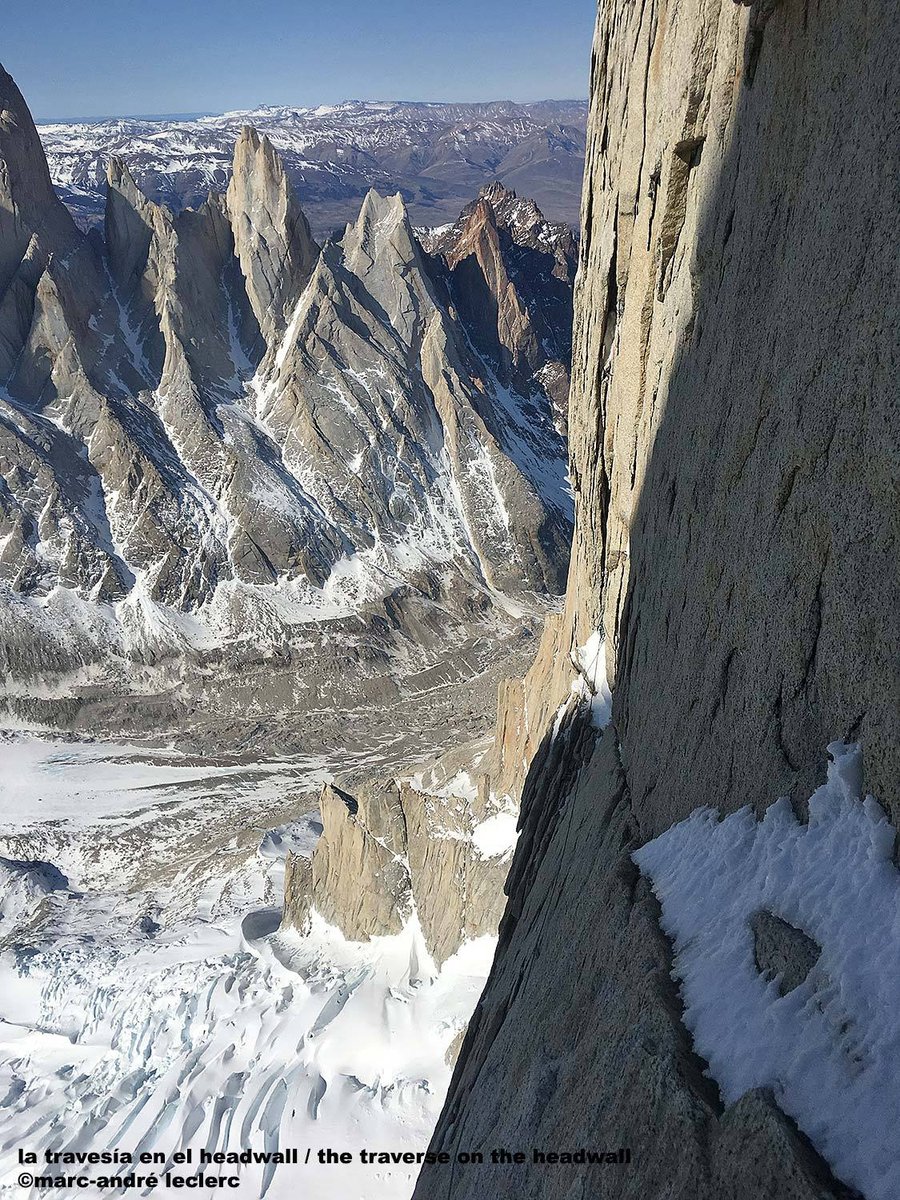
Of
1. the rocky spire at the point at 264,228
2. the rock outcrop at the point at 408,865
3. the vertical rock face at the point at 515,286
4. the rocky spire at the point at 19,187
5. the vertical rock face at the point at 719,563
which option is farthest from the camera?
the vertical rock face at the point at 515,286

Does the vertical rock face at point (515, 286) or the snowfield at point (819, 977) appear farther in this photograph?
the vertical rock face at point (515, 286)

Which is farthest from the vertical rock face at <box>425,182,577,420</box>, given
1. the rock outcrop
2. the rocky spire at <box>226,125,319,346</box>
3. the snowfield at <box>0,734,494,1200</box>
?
the rock outcrop

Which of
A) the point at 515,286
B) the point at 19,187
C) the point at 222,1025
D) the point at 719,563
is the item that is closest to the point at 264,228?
the point at 19,187

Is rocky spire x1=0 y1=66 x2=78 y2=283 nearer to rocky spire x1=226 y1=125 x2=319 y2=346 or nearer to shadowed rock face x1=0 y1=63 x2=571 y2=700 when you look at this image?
shadowed rock face x1=0 y1=63 x2=571 y2=700

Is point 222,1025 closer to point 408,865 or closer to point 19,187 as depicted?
point 408,865

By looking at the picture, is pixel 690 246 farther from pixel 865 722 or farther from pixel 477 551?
pixel 477 551

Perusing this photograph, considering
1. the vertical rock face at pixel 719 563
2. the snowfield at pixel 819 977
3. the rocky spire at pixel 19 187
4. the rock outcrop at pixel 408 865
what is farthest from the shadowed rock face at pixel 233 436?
the snowfield at pixel 819 977

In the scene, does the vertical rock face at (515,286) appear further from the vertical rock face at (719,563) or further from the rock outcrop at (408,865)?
the vertical rock face at (719,563)
